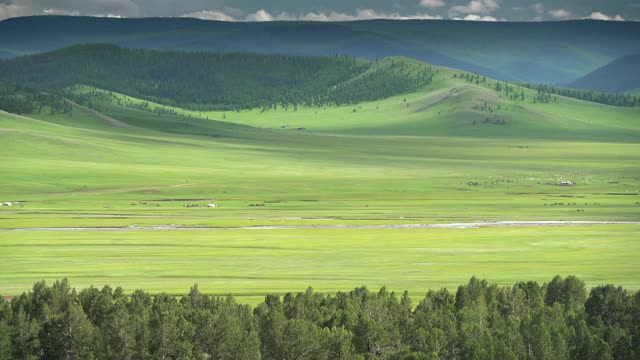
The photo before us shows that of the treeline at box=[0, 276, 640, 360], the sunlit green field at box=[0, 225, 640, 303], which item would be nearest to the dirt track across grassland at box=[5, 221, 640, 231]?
the sunlit green field at box=[0, 225, 640, 303]

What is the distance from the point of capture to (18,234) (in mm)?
118562

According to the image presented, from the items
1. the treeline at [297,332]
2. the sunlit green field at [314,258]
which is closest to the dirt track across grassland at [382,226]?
the sunlit green field at [314,258]

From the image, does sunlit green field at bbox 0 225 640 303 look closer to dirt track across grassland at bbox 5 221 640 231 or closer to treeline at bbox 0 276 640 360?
dirt track across grassland at bbox 5 221 640 231

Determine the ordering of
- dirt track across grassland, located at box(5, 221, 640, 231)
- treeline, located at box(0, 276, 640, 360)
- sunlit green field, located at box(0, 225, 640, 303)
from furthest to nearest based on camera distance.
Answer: dirt track across grassland, located at box(5, 221, 640, 231)
sunlit green field, located at box(0, 225, 640, 303)
treeline, located at box(0, 276, 640, 360)

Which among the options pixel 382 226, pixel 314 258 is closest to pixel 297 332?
pixel 314 258

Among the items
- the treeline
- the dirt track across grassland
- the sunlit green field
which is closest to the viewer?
the treeline

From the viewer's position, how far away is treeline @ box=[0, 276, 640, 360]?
59.5 meters

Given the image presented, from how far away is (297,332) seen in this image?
5991 centimetres

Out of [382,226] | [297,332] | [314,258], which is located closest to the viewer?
[297,332]

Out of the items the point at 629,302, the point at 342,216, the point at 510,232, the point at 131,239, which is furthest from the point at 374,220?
the point at 629,302

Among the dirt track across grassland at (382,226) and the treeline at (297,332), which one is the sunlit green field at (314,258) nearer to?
the dirt track across grassland at (382,226)

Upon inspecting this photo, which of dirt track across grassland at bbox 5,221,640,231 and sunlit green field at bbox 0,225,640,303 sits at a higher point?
dirt track across grassland at bbox 5,221,640,231

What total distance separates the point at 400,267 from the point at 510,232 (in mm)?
30373

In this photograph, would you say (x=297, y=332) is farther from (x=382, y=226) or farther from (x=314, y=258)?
(x=382, y=226)
